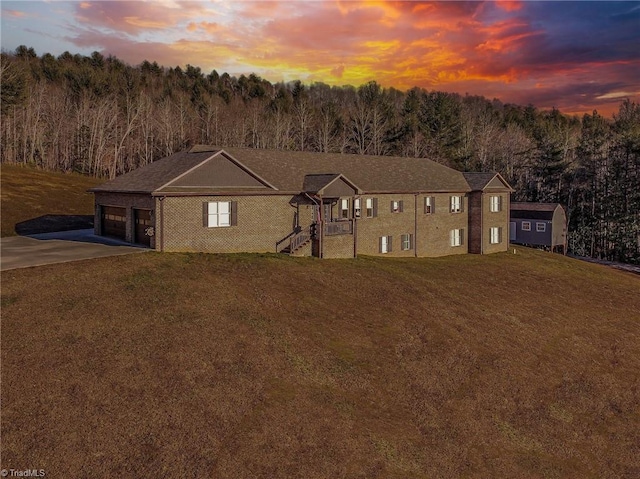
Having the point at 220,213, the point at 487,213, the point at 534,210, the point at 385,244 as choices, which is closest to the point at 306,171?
the point at 385,244

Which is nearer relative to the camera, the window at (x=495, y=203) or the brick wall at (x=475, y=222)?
the brick wall at (x=475, y=222)

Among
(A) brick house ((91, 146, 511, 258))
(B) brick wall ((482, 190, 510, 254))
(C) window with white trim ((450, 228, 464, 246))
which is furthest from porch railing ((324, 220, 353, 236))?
(B) brick wall ((482, 190, 510, 254))

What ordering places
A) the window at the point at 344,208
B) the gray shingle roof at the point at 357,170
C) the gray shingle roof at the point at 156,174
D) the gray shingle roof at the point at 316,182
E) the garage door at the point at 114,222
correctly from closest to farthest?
the gray shingle roof at the point at 156,174, the garage door at the point at 114,222, the gray shingle roof at the point at 316,182, the gray shingle roof at the point at 357,170, the window at the point at 344,208

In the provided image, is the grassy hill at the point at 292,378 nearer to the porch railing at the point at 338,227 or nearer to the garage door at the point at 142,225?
the garage door at the point at 142,225

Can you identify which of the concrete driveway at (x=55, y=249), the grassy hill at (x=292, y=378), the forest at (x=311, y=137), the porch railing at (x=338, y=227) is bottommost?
the grassy hill at (x=292, y=378)

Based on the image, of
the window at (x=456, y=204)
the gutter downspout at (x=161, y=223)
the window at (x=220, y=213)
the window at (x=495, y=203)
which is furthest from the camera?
the window at (x=495, y=203)

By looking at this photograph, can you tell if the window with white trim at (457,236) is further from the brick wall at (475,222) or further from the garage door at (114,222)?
the garage door at (114,222)

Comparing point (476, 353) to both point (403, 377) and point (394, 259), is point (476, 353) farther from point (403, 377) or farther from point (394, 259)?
point (394, 259)

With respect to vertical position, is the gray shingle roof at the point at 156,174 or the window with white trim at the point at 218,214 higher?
the gray shingle roof at the point at 156,174

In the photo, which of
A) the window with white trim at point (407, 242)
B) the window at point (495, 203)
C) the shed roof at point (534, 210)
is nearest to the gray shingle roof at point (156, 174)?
the window with white trim at point (407, 242)
